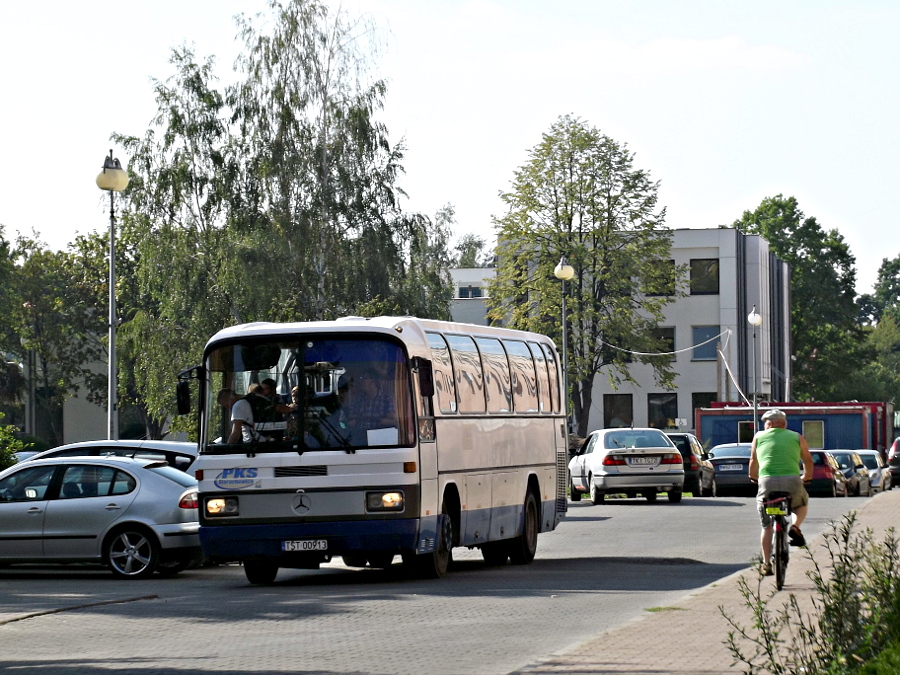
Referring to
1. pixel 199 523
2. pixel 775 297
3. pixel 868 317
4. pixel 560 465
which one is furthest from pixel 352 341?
pixel 868 317

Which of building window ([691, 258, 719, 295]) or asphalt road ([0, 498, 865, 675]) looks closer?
asphalt road ([0, 498, 865, 675])

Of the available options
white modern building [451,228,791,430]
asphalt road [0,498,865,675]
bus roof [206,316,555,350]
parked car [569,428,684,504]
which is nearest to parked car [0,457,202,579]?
asphalt road [0,498,865,675]

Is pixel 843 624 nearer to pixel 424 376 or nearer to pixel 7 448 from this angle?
pixel 424 376

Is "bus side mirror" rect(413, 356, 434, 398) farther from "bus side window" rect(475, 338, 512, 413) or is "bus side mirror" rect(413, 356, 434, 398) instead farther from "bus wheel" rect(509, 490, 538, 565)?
"bus wheel" rect(509, 490, 538, 565)

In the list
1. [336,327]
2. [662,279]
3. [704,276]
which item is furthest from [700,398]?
[336,327]

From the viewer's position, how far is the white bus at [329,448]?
1681cm

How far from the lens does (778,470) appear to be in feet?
51.9

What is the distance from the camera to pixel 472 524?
18703 mm

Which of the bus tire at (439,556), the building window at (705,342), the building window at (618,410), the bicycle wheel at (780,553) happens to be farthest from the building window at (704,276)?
the bicycle wheel at (780,553)

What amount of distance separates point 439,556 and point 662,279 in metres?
51.1

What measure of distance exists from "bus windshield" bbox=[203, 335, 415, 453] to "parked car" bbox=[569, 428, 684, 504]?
2079cm

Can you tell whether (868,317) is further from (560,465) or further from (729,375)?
(560,465)

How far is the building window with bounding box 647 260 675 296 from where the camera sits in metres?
67.5

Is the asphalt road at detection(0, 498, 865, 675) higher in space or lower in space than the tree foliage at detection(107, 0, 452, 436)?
lower
